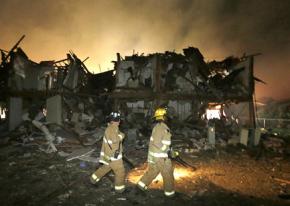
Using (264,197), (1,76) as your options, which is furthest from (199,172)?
(1,76)

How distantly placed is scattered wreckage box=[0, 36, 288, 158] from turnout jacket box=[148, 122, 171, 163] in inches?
338

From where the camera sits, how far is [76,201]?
599 centimetres

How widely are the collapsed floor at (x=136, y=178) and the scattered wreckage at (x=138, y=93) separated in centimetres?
341

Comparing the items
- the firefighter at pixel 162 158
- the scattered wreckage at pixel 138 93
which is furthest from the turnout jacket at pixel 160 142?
the scattered wreckage at pixel 138 93

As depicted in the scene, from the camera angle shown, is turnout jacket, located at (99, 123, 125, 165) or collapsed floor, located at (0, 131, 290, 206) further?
turnout jacket, located at (99, 123, 125, 165)

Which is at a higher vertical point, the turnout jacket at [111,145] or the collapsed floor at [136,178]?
the turnout jacket at [111,145]

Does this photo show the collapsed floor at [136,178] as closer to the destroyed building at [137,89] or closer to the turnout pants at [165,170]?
the turnout pants at [165,170]

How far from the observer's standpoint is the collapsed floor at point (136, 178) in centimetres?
615

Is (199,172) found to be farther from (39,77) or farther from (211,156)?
(39,77)

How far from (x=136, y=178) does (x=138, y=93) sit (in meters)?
8.83

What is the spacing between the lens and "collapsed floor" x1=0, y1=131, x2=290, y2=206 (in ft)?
20.2

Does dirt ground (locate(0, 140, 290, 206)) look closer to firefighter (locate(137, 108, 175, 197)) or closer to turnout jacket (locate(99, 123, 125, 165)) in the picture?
firefighter (locate(137, 108, 175, 197))

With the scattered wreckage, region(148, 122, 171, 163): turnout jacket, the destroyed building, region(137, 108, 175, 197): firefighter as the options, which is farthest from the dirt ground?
the destroyed building

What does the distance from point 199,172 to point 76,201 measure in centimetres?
429
